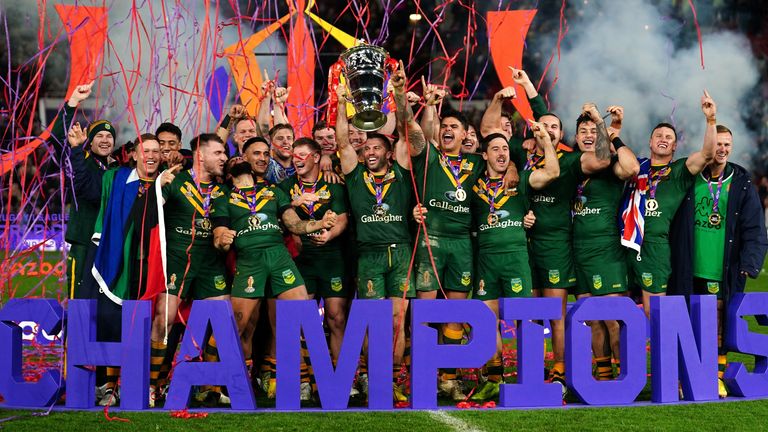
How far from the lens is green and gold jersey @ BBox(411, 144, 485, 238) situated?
625 cm

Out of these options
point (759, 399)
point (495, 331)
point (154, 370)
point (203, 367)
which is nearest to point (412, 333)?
point (495, 331)

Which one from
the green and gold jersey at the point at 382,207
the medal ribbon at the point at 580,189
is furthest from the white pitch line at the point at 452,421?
the medal ribbon at the point at 580,189

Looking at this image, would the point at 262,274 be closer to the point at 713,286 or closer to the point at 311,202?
the point at 311,202

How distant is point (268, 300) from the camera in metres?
6.44

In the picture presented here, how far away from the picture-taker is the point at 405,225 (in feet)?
20.4

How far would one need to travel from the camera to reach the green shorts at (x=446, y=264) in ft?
20.4

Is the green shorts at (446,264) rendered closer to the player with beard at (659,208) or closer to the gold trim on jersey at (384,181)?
the gold trim on jersey at (384,181)

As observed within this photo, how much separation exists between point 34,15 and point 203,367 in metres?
15.1

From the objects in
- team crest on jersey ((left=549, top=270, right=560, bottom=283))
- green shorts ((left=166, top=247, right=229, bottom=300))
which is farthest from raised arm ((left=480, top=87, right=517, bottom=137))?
green shorts ((left=166, top=247, right=229, bottom=300))

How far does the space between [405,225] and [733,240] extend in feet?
7.07

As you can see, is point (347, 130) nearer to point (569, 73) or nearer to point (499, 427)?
point (499, 427)

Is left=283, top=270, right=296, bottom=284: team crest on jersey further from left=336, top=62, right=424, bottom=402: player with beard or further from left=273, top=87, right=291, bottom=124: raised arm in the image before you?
left=273, top=87, right=291, bottom=124: raised arm

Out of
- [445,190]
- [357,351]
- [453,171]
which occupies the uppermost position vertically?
[453,171]

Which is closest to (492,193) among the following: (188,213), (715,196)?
(715,196)
